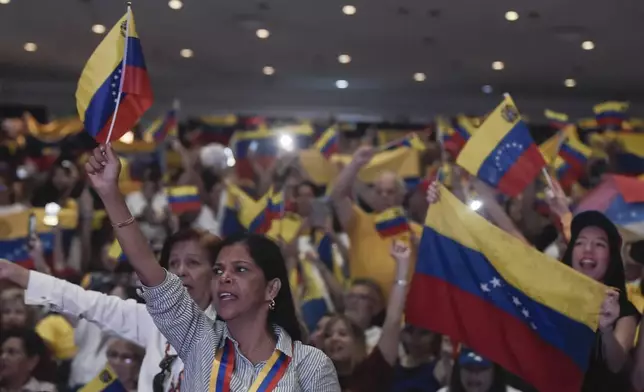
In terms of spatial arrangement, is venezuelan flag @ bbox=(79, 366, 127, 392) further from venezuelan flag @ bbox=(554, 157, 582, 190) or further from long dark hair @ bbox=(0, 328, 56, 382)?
venezuelan flag @ bbox=(554, 157, 582, 190)

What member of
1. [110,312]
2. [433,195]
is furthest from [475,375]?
[110,312]

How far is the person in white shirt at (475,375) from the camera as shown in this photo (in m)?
4.31

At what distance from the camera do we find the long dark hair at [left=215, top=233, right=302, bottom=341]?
2770mm

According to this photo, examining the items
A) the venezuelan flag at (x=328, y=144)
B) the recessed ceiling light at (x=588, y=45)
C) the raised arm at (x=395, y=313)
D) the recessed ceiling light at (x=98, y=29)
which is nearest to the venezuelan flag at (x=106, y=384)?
the raised arm at (x=395, y=313)

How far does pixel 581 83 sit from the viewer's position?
18.0 metres

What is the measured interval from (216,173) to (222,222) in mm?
2115

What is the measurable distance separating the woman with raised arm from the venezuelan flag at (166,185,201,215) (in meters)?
4.88

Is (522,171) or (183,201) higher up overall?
(183,201)

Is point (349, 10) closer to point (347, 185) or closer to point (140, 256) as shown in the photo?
point (347, 185)

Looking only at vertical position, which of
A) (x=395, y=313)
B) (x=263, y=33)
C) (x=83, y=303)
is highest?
(x=263, y=33)

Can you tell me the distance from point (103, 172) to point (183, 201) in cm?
506

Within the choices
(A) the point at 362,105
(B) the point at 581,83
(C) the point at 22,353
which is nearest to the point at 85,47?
(A) the point at 362,105

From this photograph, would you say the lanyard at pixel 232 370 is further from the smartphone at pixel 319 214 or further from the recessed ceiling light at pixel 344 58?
the recessed ceiling light at pixel 344 58

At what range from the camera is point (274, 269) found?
2793mm
